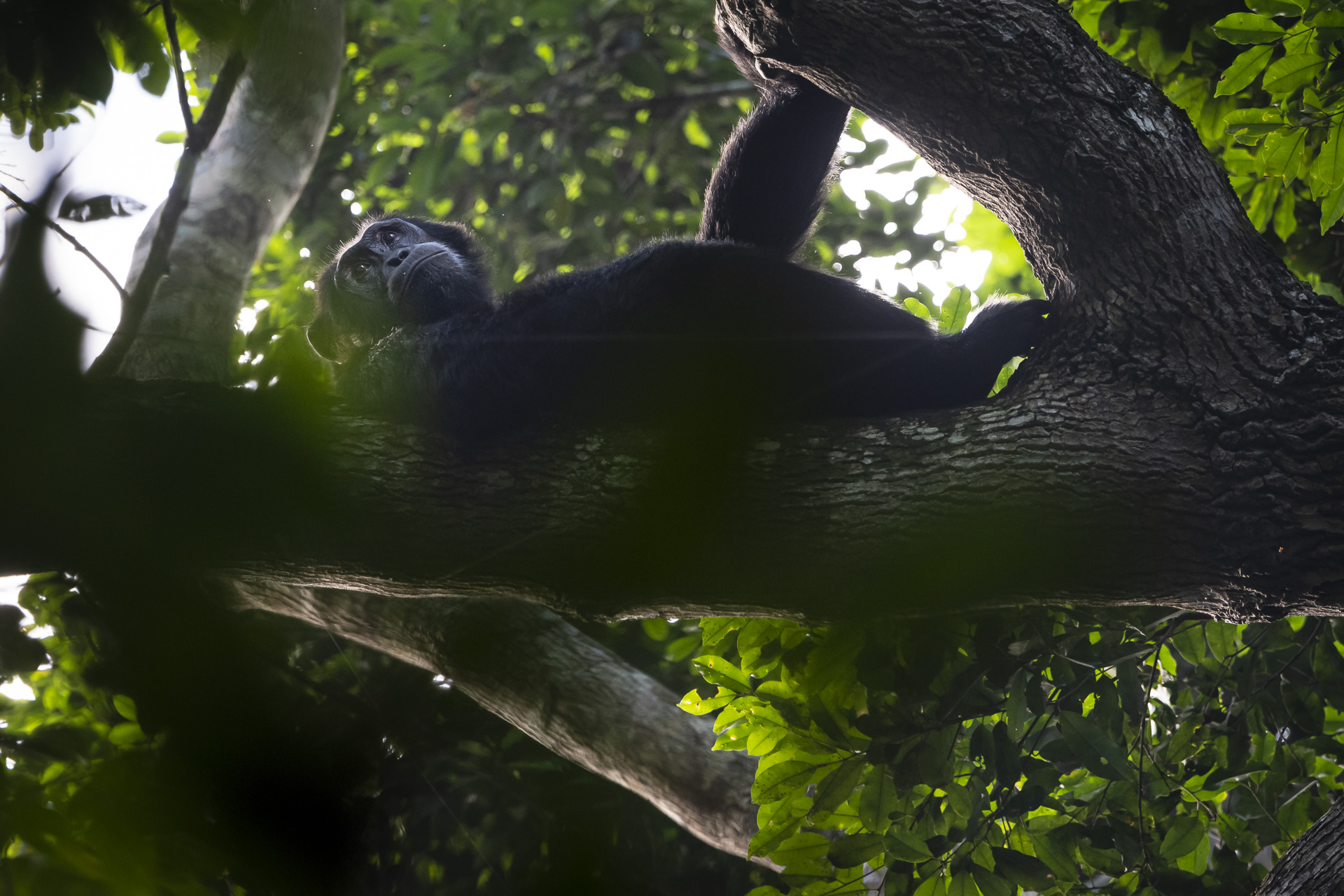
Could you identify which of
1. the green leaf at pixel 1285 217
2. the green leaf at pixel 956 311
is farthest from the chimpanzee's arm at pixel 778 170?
the green leaf at pixel 1285 217

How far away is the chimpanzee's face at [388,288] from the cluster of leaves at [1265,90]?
8.68 feet

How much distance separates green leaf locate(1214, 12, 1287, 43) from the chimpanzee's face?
2555 mm

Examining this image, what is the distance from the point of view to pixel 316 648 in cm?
415

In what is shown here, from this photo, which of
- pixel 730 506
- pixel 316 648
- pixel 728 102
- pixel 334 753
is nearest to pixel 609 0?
pixel 728 102

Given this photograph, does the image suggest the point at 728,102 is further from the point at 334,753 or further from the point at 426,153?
the point at 334,753

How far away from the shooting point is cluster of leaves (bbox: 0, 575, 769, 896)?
136cm

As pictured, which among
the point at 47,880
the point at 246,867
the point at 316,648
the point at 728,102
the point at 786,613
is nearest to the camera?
the point at 47,880

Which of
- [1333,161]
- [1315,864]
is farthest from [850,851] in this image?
[1333,161]

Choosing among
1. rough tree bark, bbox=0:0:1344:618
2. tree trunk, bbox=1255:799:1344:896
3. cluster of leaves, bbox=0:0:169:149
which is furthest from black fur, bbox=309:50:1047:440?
tree trunk, bbox=1255:799:1344:896

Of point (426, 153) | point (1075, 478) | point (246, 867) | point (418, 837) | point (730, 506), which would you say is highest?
point (426, 153)

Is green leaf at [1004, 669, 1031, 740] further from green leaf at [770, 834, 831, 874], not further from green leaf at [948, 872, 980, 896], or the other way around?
green leaf at [770, 834, 831, 874]

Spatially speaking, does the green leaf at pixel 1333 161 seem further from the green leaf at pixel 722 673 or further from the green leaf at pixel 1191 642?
the green leaf at pixel 722 673

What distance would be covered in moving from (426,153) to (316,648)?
4.00 m

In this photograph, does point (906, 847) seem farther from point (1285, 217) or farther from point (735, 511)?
point (1285, 217)
